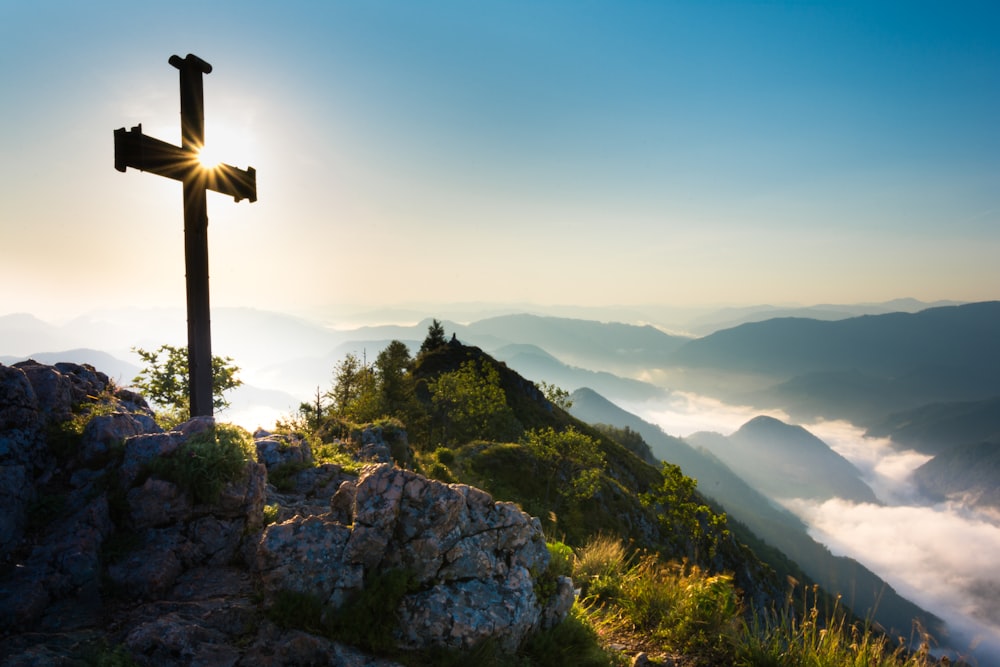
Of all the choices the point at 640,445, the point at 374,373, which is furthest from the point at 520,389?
the point at 640,445

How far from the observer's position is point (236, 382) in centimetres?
2373

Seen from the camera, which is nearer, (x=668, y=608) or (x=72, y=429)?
(x=72, y=429)

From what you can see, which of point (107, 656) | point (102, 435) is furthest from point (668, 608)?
point (102, 435)

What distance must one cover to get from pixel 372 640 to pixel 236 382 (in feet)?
71.4

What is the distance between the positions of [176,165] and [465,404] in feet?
141

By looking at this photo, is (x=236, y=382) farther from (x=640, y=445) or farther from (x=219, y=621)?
(x=640, y=445)

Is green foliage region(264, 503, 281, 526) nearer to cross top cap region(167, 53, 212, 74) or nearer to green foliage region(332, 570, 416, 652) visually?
green foliage region(332, 570, 416, 652)

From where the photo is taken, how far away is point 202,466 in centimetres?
720

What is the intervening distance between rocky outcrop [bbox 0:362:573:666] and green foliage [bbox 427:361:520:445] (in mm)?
39165

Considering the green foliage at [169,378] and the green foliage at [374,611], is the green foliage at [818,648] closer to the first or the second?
the green foliage at [374,611]

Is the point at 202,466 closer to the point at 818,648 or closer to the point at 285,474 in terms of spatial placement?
the point at 285,474

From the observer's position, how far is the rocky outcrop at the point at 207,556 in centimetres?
536

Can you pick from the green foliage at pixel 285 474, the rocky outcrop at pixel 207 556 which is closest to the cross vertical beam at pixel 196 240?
the green foliage at pixel 285 474

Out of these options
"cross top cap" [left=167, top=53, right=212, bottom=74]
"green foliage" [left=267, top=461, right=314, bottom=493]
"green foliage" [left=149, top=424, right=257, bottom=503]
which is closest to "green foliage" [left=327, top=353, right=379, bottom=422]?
"green foliage" [left=267, top=461, right=314, bottom=493]
